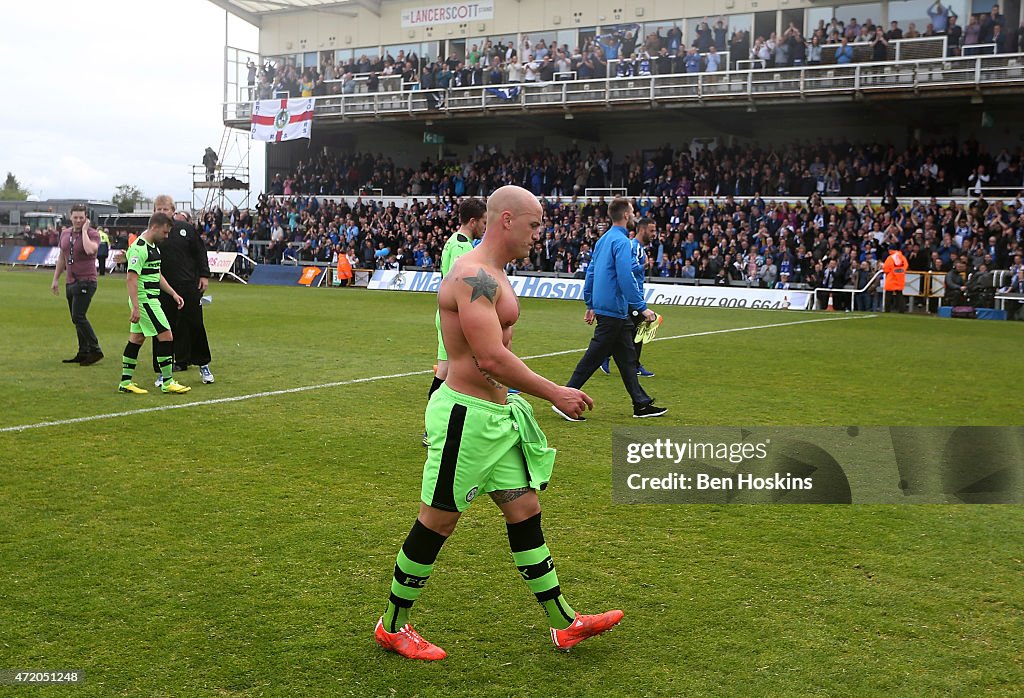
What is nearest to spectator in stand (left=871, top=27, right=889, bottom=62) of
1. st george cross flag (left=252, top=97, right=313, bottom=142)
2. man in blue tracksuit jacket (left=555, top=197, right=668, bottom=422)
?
st george cross flag (left=252, top=97, right=313, bottom=142)

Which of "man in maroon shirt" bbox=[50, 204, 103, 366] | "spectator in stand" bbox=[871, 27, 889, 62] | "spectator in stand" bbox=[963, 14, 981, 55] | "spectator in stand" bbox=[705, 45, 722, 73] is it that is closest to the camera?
"man in maroon shirt" bbox=[50, 204, 103, 366]

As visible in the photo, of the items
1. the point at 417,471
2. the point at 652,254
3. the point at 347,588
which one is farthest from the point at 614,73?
the point at 347,588

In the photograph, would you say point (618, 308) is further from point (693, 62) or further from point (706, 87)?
point (693, 62)

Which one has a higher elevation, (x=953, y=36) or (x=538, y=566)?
(x=953, y=36)

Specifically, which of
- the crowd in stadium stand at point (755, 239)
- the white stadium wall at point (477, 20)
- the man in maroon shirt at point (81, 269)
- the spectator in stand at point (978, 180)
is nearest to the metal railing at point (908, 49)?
the white stadium wall at point (477, 20)

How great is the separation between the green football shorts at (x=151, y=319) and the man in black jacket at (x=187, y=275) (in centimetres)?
63

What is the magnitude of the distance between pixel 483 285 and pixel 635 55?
35765mm

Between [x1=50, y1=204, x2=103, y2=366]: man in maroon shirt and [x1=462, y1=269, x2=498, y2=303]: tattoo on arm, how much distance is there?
32.9 ft

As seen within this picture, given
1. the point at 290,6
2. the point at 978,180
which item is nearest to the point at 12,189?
the point at 290,6

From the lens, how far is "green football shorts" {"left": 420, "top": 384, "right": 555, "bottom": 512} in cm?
396

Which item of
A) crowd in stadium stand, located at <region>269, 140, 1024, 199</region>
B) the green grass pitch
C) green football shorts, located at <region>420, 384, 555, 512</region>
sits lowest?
the green grass pitch

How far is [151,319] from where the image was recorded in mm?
10531

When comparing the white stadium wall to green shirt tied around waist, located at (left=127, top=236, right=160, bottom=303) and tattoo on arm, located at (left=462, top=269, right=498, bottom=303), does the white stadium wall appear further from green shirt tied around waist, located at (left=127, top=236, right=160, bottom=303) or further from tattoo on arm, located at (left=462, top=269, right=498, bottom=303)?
tattoo on arm, located at (left=462, top=269, right=498, bottom=303)

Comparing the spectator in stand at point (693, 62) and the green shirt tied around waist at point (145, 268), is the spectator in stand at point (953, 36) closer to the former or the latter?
the spectator in stand at point (693, 62)
